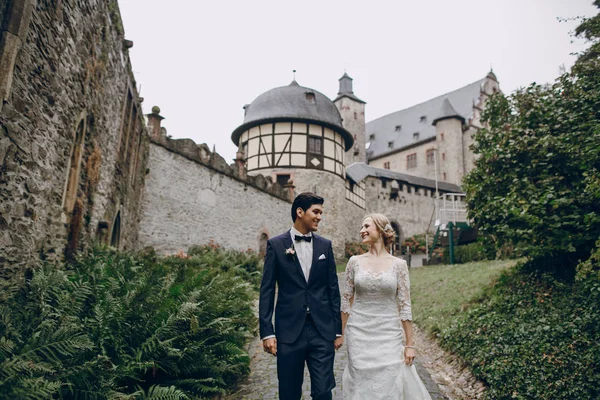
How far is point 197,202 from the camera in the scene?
538 inches

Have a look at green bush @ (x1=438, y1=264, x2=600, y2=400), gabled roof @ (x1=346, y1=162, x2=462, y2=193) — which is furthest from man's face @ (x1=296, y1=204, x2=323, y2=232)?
gabled roof @ (x1=346, y1=162, x2=462, y2=193)

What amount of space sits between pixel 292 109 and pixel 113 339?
20124mm

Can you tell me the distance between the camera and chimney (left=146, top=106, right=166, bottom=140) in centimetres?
1230

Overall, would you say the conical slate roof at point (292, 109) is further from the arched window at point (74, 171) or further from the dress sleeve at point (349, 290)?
the dress sleeve at point (349, 290)


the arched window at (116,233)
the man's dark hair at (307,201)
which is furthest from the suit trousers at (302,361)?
the arched window at (116,233)

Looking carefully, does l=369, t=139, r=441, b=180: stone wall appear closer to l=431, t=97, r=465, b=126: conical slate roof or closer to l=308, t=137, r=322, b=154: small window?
l=431, t=97, r=465, b=126: conical slate roof

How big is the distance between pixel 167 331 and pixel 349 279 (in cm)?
183

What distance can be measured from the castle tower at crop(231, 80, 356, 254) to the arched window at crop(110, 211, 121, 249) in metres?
12.7

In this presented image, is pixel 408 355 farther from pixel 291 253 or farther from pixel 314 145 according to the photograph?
Answer: pixel 314 145

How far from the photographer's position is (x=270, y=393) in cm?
449

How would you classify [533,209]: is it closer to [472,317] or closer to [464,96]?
[472,317]

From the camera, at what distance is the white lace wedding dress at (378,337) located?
305 centimetres

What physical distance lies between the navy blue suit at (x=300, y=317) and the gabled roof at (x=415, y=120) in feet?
143

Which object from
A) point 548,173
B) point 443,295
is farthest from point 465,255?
point 548,173
